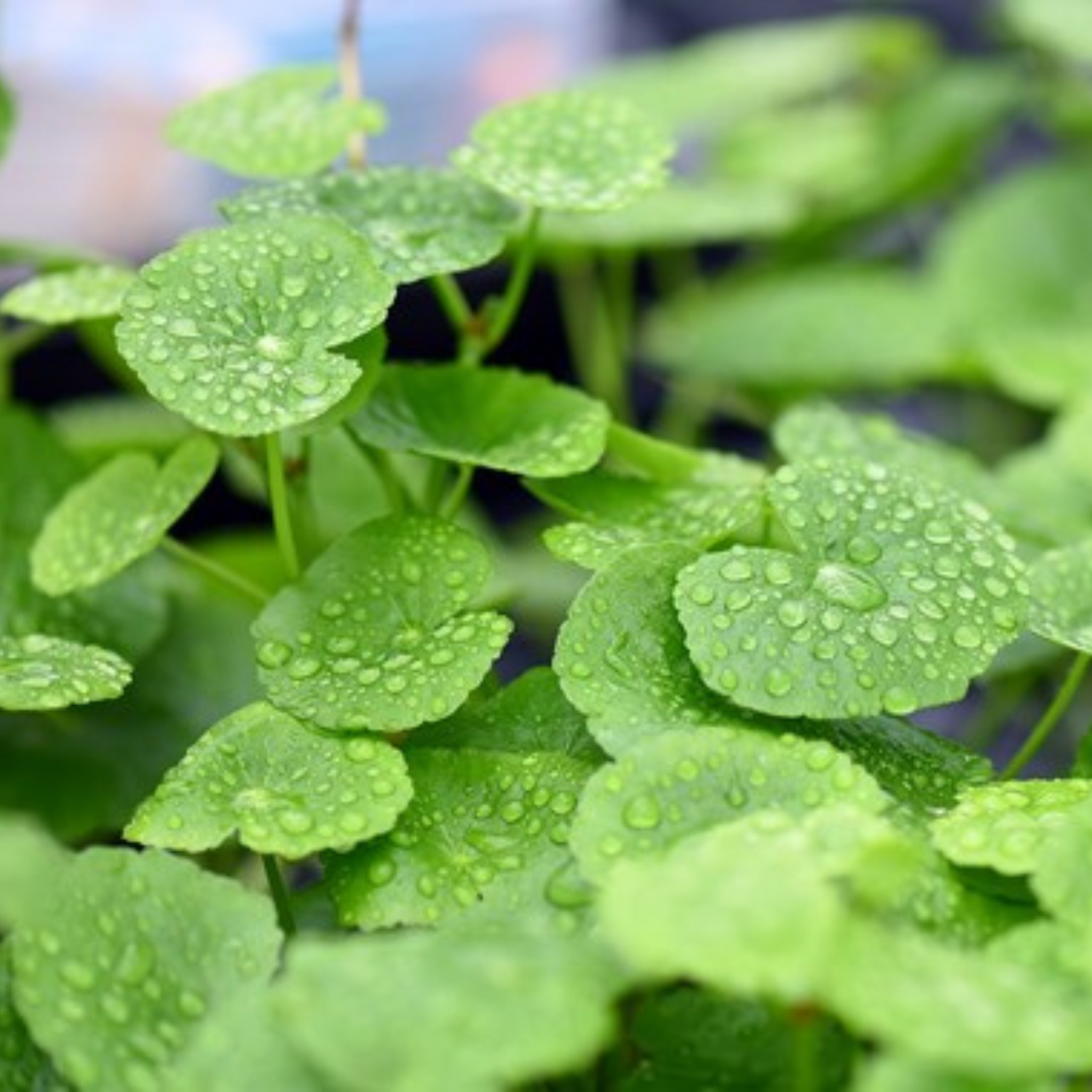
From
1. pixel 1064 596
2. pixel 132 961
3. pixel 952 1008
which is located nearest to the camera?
pixel 952 1008

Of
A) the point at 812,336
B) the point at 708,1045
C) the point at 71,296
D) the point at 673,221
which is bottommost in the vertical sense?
the point at 812,336

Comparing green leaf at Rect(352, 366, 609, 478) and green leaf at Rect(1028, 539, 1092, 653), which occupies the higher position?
green leaf at Rect(352, 366, 609, 478)

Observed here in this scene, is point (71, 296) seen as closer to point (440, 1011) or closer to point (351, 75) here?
point (351, 75)

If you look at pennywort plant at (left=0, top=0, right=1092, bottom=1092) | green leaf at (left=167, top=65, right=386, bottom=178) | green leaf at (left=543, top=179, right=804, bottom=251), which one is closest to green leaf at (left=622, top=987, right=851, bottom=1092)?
pennywort plant at (left=0, top=0, right=1092, bottom=1092)

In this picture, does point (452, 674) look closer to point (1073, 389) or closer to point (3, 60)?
point (1073, 389)

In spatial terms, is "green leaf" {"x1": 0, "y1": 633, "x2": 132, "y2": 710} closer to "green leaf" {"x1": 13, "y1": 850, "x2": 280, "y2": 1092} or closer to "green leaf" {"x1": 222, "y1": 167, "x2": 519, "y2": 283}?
"green leaf" {"x1": 13, "y1": 850, "x2": 280, "y2": 1092}

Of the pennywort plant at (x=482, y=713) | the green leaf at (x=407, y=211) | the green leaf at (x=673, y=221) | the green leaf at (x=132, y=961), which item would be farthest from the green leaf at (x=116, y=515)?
the green leaf at (x=673, y=221)

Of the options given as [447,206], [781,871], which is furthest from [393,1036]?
[447,206]

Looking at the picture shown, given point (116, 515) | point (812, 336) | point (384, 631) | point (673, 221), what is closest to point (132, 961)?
point (384, 631)
